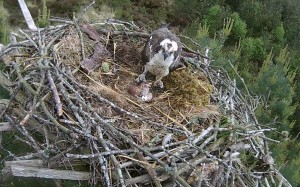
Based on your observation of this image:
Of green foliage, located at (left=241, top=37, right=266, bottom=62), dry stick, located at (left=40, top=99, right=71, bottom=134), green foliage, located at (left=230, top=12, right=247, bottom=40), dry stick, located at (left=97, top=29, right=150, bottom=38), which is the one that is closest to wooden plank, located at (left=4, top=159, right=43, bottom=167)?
dry stick, located at (left=40, top=99, right=71, bottom=134)

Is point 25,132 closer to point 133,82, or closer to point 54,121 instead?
point 54,121

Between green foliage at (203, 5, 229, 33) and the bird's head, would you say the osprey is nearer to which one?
the bird's head

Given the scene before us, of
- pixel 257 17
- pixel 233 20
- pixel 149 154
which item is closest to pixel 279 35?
pixel 257 17

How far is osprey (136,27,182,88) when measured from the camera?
3.81 metres

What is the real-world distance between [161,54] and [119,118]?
2.25 ft

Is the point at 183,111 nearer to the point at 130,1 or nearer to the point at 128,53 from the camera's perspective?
the point at 128,53

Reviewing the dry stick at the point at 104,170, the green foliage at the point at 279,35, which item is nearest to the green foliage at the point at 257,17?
the green foliage at the point at 279,35

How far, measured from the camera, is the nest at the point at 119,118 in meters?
3.04

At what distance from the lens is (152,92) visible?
391 centimetres

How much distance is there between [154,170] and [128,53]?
1.38 m

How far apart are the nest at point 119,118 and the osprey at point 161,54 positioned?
133 mm

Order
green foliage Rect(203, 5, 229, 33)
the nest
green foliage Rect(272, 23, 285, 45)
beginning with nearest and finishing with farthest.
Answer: the nest < green foliage Rect(203, 5, 229, 33) < green foliage Rect(272, 23, 285, 45)

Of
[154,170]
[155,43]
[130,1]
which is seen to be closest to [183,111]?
[155,43]

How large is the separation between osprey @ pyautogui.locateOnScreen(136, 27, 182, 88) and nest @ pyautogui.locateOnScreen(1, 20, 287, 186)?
0.13 meters
